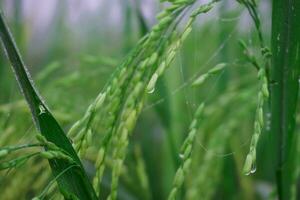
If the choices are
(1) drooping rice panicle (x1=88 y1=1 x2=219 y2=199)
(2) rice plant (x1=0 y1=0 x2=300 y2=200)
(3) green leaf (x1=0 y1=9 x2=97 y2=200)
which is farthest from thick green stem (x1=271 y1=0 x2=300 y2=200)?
(3) green leaf (x1=0 y1=9 x2=97 y2=200)

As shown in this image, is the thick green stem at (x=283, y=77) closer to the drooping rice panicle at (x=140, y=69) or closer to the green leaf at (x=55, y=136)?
the drooping rice panicle at (x=140, y=69)

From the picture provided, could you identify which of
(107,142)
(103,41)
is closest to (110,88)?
(107,142)

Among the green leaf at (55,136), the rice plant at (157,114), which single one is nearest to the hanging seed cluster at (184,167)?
the rice plant at (157,114)

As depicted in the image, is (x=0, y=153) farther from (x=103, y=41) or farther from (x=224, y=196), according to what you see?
(x=103, y=41)

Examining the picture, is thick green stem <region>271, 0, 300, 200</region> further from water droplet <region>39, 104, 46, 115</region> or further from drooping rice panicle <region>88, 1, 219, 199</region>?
water droplet <region>39, 104, 46, 115</region>

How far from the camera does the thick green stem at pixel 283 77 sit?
0.73 m

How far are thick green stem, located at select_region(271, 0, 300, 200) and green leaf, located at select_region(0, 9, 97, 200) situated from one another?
0.30m

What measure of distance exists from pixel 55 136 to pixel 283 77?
33 cm

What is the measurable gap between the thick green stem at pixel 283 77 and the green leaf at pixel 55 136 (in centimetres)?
30

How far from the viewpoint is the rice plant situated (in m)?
0.63

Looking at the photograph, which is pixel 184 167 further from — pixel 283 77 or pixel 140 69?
pixel 283 77

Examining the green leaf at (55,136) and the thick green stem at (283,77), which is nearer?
the green leaf at (55,136)

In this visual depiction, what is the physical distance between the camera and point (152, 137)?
5.97 feet

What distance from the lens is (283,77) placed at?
0.78 m
